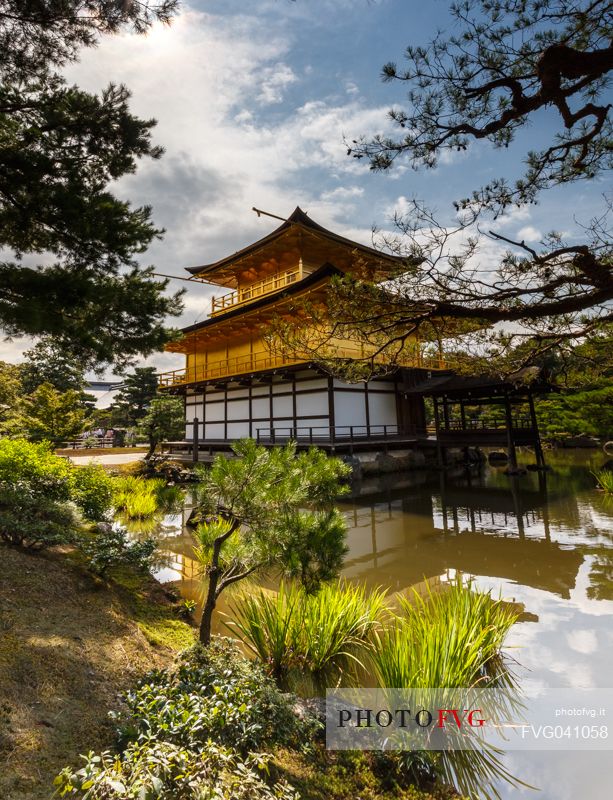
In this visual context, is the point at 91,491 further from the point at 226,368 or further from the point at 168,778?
the point at 226,368

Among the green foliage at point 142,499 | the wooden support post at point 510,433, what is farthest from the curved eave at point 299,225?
the green foliage at point 142,499

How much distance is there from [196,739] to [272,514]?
172 cm

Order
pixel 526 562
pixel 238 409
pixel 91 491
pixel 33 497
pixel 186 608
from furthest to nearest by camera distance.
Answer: pixel 238 409 < pixel 91 491 < pixel 526 562 < pixel 33 497 < pixel 186 608

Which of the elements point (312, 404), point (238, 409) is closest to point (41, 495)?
point (312, 404)

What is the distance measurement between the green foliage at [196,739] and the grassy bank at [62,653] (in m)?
0.24

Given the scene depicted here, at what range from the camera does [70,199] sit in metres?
4.98

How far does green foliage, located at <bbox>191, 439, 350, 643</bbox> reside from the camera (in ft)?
11.6

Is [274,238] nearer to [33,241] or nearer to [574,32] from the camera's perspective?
[33,241]

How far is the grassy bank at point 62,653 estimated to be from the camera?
2188 mm

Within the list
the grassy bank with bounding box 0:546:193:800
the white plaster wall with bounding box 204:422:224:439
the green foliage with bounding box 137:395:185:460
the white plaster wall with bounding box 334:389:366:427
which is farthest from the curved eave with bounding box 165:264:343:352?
the grassy bank with bounding box 0:546:193:800

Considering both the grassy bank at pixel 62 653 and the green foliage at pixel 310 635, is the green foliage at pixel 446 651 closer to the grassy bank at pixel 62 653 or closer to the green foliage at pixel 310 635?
the green foliage at pixel 310 635

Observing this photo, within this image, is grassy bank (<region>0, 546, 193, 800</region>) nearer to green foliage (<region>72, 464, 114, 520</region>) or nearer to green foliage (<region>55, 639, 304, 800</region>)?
green foliage (<region>55, 639, 304, 800</region>)

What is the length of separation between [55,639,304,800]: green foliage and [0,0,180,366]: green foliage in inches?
161

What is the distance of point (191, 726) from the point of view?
6.72 ft
